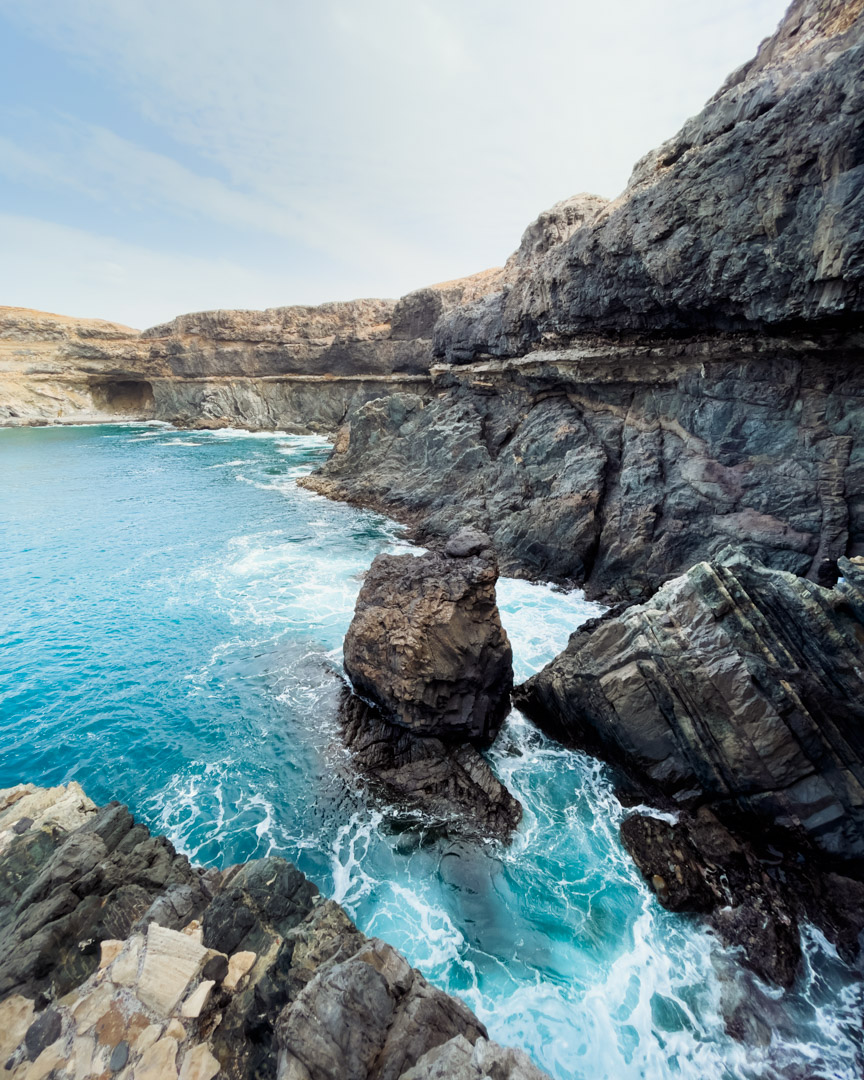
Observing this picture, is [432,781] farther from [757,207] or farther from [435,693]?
[757,207]

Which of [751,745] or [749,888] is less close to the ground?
[751,745]

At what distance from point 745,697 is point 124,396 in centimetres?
9647

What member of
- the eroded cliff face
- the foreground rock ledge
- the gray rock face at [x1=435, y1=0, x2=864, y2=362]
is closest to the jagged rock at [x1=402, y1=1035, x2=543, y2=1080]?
the foreground rock ledge

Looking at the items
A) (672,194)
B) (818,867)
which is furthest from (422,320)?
(818,867)

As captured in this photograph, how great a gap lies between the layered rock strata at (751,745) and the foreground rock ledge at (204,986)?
6082mm

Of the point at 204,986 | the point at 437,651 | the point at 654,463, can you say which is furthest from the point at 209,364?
the point at 204,986

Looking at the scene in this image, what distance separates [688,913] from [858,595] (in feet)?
21.7

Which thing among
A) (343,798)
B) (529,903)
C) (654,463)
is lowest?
(529,903)

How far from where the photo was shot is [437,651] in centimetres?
1166

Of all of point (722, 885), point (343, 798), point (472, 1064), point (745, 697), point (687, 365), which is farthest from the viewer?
point (687, 365)

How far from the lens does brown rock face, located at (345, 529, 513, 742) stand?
11.6 m

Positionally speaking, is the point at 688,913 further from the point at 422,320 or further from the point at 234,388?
the point at 234,388

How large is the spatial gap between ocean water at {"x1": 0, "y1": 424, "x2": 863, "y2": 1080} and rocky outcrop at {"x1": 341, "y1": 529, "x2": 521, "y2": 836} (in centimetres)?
63

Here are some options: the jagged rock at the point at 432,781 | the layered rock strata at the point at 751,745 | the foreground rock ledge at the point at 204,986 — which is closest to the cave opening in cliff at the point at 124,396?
the jagged rock at the point at 432,781
